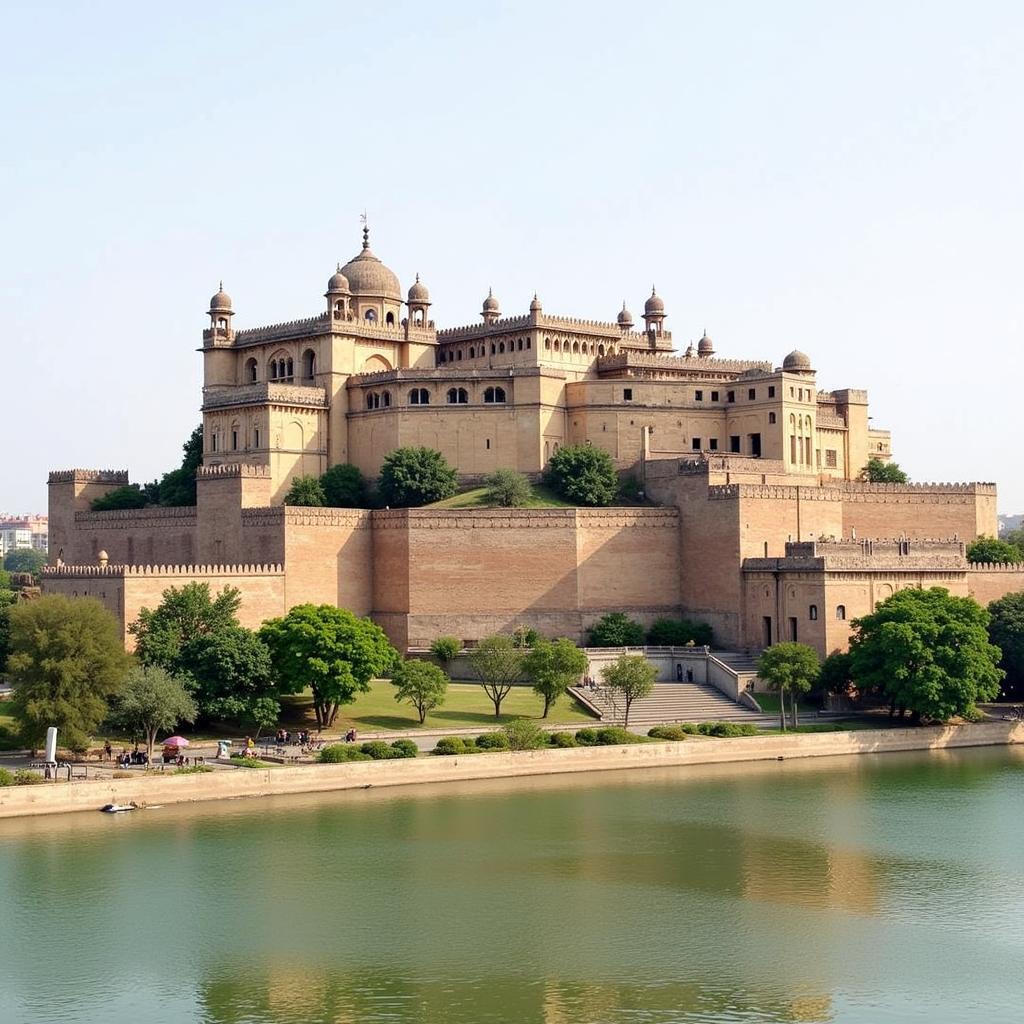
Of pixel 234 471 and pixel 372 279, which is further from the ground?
pixel 372 279

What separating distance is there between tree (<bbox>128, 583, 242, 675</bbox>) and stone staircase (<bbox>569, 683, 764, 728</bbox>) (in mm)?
10090

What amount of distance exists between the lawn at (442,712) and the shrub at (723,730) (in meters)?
3.03

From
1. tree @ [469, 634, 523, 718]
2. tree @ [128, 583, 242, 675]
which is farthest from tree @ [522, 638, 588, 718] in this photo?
tree @ [128, 583, 242, 675]

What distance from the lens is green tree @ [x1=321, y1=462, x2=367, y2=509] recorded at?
54812 millimetres

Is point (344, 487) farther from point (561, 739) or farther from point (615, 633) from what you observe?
point (561, 739)

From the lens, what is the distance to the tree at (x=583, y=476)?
5288 centimetres

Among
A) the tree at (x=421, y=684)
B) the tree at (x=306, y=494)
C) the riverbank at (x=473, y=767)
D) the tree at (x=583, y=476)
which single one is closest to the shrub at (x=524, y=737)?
the riverbank at (x=473, y=767)

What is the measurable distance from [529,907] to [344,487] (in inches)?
1158

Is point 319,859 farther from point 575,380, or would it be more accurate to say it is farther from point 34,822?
point 575,380

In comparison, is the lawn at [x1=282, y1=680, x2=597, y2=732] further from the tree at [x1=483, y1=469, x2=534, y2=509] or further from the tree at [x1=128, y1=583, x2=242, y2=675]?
the tree at [x1=483, y1=469, x2=534, y2=509]

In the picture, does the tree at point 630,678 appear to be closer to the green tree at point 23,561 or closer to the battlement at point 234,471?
the battlement at point 234,471

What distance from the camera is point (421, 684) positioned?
4172cm

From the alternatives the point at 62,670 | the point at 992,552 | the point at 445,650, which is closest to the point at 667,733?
the point at 445,650

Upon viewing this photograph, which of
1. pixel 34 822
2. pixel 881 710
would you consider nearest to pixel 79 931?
pixel 34 822
